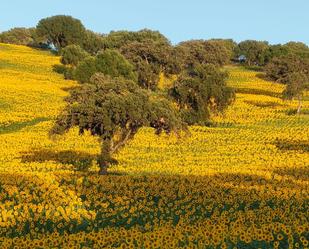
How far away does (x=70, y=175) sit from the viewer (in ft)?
88.9

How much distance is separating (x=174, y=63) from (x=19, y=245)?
75868mm

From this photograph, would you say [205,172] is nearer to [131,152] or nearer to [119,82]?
[119,82]

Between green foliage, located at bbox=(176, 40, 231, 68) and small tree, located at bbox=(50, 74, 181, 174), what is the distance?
66.3m

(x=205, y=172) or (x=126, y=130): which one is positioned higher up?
(x=126, y=130)

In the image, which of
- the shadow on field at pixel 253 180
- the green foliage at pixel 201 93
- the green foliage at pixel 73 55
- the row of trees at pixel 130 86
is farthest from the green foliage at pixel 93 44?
the shadow on field at pixel 253 180

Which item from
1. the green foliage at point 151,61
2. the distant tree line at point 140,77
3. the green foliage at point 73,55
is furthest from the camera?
the green foliage at point 73,55

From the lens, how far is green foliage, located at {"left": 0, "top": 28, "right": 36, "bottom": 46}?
181 m

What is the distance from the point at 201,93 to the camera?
2280 inches

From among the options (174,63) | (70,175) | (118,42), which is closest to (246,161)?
(70,175)

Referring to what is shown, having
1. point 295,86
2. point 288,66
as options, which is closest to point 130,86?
point 295,86

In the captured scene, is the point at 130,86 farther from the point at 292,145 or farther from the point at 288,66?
the point at 288,66

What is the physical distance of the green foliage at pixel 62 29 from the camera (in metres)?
131

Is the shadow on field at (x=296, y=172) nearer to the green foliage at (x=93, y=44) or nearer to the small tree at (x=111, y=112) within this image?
the small tree at (x=111, y=112)

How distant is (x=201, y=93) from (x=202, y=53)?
5010 cm
